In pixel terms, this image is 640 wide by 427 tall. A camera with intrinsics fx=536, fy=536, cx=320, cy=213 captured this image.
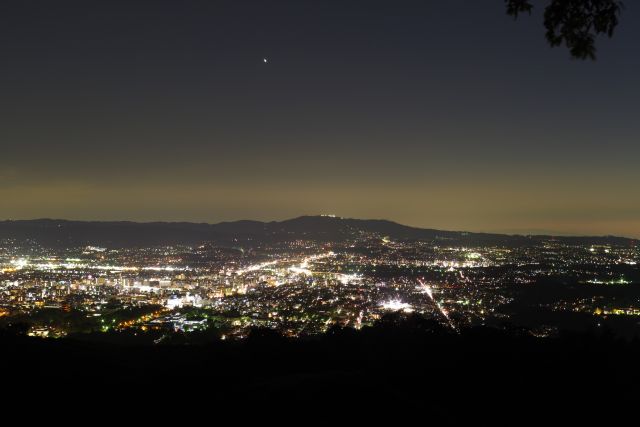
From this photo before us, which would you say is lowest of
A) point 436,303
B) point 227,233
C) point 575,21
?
point 436,303

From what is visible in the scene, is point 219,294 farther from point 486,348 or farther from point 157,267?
point 486,348

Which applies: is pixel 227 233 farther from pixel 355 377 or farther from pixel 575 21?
pixel 575 21

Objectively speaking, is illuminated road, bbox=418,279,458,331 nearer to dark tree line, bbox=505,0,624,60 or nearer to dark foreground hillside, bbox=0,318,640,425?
dark foreground hillside, bbox=0,318,640,425

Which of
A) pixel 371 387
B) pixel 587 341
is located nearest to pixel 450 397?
pixel 371 387

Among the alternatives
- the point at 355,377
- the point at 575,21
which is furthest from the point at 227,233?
the point at 575,21

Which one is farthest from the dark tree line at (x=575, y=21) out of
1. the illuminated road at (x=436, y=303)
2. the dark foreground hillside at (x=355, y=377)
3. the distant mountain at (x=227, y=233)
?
the distant mountain at (x=227, y=233)

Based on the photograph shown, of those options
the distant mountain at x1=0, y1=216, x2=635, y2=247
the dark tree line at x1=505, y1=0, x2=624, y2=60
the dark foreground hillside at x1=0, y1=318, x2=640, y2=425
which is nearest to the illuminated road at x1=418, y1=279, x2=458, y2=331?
the dark foreground hillside at x1=0, y1=318, x2=640, y2=425

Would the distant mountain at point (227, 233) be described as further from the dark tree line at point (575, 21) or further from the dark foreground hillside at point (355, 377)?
the dark tree line at point (575, 21)
